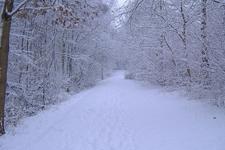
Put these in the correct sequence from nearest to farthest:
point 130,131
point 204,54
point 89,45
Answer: point 130,131
point 204,54
point 89,45

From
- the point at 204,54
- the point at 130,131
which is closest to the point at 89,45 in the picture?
the point at 204,54

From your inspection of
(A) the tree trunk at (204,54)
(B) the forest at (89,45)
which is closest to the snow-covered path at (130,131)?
(B) the forest at (89,45)

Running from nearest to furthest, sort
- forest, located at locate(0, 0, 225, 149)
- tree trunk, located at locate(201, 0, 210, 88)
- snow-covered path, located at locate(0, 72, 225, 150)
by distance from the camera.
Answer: snow-covered path, located at locate(0, 72, 225, 150) → forest, located at locate(0, 0, 225, 149) → tree trunk, located at locate(201, 0, 210, 88)

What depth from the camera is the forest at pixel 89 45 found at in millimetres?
8719

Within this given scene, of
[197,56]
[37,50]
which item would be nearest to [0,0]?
[37,50]

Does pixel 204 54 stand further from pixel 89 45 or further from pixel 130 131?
pixel 89 45

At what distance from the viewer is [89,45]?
32562 millimetres

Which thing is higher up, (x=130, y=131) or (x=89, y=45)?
(x=89, y=45)

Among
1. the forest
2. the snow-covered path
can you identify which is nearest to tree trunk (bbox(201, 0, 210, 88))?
the forest

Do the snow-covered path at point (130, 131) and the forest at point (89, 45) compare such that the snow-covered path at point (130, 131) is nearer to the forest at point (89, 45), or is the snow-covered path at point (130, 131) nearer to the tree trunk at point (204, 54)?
the forest at point (89, 45)

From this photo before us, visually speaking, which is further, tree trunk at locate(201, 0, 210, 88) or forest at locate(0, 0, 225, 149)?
tree trunk at locate(201, 0, 210, 88)

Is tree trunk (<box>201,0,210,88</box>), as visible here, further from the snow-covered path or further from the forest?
the snow-covered path

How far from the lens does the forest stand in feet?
28.6

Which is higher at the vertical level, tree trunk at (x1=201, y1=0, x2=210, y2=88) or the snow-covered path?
tree trunk at (x1=201, y1=0, x2=210, y2=88)
